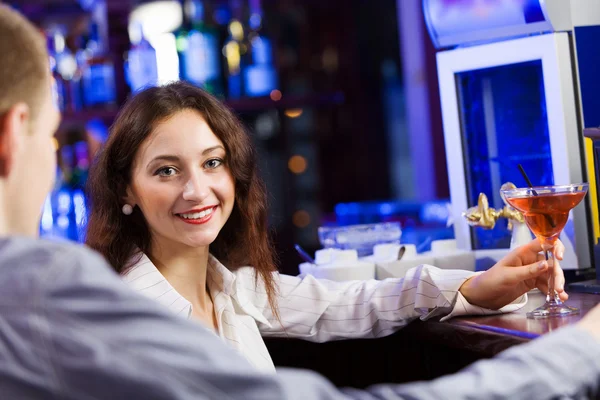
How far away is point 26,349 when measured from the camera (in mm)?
858

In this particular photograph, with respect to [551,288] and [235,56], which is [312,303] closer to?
[551,288]

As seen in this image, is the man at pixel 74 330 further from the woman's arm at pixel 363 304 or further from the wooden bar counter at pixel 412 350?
the woman's arm at pixel 363 304

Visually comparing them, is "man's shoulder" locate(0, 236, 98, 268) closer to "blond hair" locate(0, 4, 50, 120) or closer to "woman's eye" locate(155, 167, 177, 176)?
"blond hair" locate(0, 4, 50, 120)

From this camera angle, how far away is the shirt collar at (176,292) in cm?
185

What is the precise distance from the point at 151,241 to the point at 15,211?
1038 mm

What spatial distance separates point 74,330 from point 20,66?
333 mm

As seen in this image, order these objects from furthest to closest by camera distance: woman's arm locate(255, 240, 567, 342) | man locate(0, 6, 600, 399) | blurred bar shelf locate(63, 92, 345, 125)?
blurred bar shelf locate(63, 92, 345, 125), woman's arm locate(255, 240, 567, 342), man locate(0, 6, 600, 399)

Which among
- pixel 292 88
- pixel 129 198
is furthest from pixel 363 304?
pixel 292 88

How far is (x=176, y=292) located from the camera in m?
1.88

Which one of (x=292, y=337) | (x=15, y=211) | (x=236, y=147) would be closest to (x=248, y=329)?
(x=292, y=337)

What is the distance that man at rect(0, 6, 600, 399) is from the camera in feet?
2.82

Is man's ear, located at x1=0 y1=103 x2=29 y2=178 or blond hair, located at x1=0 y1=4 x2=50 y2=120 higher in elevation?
blond hair, located at x1=0 y1=4 x2=50 y2=120

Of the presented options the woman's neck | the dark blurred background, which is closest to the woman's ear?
the woman's neck

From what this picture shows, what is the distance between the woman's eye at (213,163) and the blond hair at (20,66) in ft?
3.13
